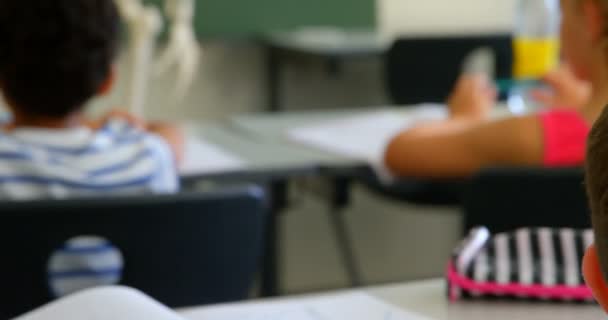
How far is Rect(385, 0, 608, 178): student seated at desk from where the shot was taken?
1164 millimetres

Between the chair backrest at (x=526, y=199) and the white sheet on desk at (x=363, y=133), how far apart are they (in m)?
0.48

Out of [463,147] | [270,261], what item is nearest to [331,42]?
[270,261]

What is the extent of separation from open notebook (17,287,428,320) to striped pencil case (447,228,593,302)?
2.8 inches

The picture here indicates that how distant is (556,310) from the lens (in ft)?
2.75

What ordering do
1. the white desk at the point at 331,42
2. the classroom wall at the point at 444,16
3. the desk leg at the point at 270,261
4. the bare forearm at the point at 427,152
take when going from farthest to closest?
the classroom wall at the point at 444,16
the white desk at the point at 331,42
the desk leg at the point at 270,261
the bare forearm at the point at 427,152

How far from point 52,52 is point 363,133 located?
2.65ft

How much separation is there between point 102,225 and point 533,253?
511 mm

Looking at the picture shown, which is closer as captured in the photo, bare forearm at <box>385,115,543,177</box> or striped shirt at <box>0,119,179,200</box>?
striped shirt at <box>0,119,179,200</box>

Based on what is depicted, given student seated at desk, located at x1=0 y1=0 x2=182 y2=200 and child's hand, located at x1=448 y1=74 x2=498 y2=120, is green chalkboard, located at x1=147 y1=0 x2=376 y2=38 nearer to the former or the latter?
child's hand, located at x1=448 y1=74 x2=498 y2=120

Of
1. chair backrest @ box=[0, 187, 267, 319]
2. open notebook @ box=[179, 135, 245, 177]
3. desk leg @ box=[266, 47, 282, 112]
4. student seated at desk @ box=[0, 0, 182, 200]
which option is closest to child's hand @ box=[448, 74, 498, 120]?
open notebook @ box=[179, 135, 245, 177]

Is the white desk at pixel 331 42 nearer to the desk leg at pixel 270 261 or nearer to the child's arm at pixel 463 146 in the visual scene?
the desk leg at pixel 270 261

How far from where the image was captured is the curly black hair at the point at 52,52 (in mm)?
1502

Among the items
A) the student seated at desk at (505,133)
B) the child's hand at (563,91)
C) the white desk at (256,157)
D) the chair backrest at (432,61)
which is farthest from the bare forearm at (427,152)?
the chair backrest at (432,61)

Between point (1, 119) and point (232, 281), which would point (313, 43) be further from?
point (232, 281)
